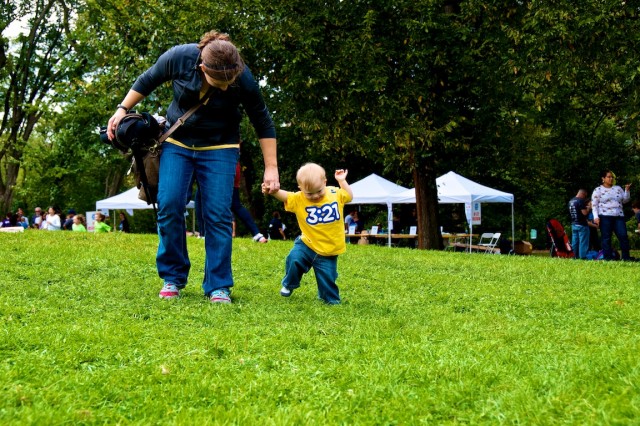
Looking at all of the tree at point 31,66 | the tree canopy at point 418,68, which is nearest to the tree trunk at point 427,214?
the tree canopy at point 418,68

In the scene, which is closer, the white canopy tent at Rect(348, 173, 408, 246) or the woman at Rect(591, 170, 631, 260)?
the woman at Rect(591, 170, 631, 260)

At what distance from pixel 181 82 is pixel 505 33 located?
39.4ft

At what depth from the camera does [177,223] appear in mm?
5758

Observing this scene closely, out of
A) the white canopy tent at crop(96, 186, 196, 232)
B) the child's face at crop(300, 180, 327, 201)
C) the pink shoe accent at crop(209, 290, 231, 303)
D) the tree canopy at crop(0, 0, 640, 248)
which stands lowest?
the pink shoe accent at crop(209, 290, 231, 303)

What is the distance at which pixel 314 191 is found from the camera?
6215 mm

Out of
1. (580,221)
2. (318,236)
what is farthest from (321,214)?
(580,221)

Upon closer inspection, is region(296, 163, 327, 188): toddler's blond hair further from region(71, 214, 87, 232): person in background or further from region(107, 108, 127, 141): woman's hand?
region(71, 214, 87, 232): person in background

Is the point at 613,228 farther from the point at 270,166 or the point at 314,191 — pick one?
the point at 270,166

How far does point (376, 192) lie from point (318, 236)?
62.9ft

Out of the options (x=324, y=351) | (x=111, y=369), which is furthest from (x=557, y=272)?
(x=111, y=369)

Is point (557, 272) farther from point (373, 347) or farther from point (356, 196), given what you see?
point (356, 196)

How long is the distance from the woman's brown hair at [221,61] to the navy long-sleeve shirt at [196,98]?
21 centimetres

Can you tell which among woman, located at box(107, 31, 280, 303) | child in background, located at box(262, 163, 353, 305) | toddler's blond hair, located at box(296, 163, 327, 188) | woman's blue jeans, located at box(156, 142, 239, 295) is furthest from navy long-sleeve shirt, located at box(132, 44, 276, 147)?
child in background, located at box(262, 163, 353, 305)

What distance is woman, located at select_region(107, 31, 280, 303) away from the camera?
5.61 meters
